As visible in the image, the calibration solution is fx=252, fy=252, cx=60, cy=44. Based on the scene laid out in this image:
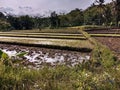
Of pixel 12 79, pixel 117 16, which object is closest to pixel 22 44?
pixel 12 79

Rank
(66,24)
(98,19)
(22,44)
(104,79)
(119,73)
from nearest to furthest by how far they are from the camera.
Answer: (104,79) < (119,73) < (22,44) < (98,19) < (66,24)

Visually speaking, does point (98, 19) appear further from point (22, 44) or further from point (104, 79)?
point (104, 79)

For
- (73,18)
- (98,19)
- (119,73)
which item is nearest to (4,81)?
(119,73)

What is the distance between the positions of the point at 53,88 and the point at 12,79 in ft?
3.37

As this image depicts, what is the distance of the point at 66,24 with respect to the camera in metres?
80.8

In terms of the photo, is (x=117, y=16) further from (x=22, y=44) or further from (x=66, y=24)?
(x=22, y=44)

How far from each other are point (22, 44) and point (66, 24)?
58.1 m

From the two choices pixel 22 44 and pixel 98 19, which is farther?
pixel 98 19

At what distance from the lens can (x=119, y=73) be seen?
5.44 meters

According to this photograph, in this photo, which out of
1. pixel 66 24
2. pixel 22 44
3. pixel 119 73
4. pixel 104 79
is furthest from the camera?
pixel 66 24

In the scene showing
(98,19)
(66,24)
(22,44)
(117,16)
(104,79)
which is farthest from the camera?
(66,24)

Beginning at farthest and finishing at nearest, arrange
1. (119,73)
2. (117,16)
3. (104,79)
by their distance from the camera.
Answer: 1. (117,16)
2. (119,73)
3. (104,79)

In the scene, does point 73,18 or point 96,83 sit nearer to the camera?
point 96,83

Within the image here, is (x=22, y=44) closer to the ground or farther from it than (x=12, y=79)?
closer to the ground
